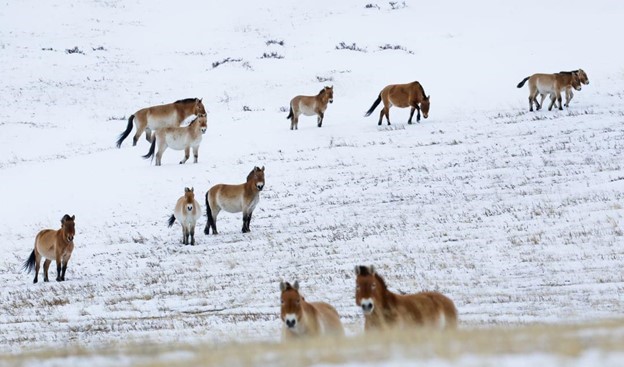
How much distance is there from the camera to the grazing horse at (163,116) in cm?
3488

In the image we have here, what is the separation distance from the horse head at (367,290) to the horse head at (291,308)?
59cm

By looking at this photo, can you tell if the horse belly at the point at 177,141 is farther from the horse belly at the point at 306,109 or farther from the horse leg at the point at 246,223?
the horse leg at the point at 246,223

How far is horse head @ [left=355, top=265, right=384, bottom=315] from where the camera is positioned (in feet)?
29.2

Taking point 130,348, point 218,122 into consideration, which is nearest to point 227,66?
point 218,122

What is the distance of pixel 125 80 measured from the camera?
50.2 m

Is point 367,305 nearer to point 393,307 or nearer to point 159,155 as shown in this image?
point 393,307

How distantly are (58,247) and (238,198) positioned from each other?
16.5 ft

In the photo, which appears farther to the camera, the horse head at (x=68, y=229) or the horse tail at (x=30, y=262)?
the horse tail at (x=30, y=262)

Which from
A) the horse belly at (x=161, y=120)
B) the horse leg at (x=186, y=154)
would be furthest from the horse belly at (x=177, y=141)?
the horse belly at (x=161, y=120)

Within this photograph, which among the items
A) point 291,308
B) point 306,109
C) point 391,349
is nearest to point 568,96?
point 306,109

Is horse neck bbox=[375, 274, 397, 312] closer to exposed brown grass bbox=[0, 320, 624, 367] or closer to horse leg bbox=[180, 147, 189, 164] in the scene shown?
exposed brown grass bbox=[0, 320, 624, 367]

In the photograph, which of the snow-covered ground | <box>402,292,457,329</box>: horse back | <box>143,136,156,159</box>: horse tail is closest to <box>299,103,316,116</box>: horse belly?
the snow-covered ground

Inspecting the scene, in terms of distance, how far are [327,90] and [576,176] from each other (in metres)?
15.0

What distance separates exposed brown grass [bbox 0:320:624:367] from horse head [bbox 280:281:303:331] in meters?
2.23
